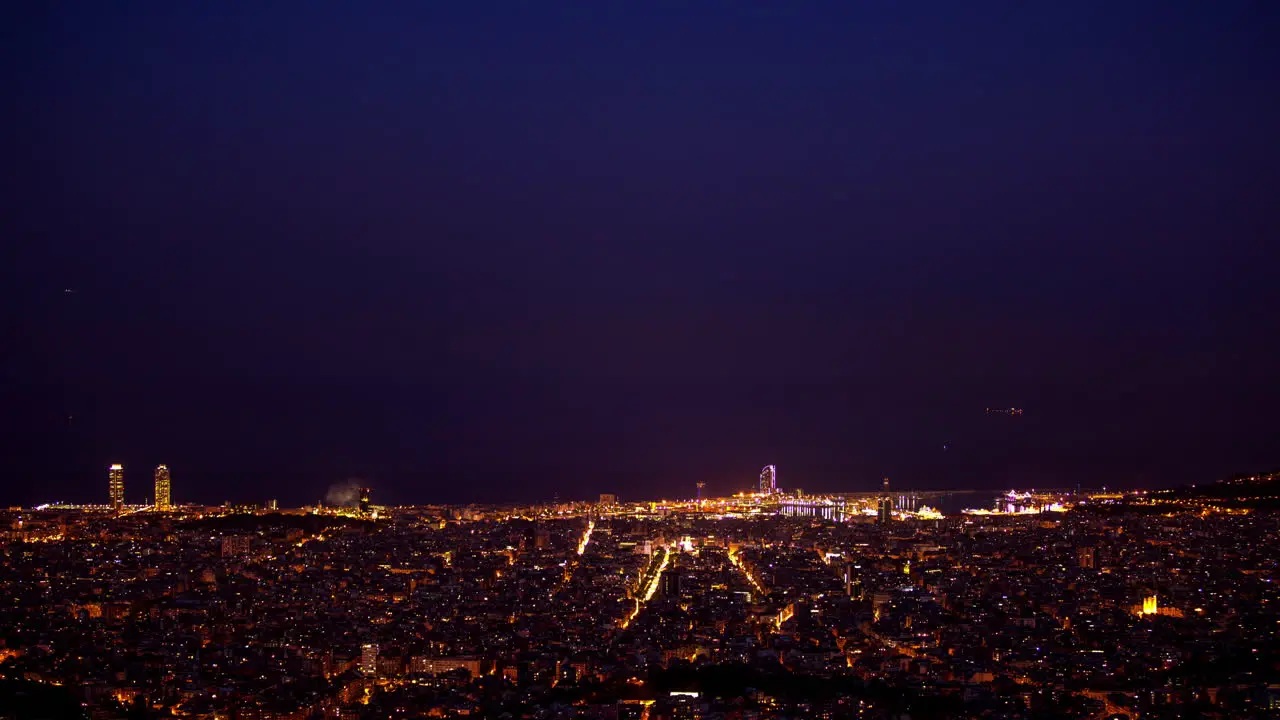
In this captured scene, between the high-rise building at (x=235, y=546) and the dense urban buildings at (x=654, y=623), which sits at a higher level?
the high-rise building at (x=235, y=546)

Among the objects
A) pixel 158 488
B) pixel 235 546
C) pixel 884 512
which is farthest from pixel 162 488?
pixel 884 512

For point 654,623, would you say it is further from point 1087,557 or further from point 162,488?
point 162,488

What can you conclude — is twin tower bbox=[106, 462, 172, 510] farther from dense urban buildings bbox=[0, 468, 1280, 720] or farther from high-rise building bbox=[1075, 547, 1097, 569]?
high-rise building bbox=[1075, 547, 1097, 569]

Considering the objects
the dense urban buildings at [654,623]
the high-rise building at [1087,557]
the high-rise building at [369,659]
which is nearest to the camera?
the dense urban buildings at [654,623]

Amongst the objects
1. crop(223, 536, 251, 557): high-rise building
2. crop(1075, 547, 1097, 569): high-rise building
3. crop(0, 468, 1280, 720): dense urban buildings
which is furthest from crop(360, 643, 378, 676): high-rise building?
crop(223, 536, 251, 557): high-rise building

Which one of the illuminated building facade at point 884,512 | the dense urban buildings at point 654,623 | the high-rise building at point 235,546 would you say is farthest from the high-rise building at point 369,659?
the illuminated building facade at point 884,512

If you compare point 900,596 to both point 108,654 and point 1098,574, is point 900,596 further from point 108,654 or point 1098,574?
point 108,654

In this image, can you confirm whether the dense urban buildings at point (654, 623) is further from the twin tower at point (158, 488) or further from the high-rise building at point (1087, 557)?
the twin tower at point (158, 488)

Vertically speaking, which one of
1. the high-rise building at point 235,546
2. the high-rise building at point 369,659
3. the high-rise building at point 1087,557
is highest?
the high-rise building at point 235,546

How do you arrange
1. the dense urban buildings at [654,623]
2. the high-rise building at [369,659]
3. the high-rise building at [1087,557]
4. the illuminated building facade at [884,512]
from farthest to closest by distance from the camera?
the illuminated building facade at [884,512]
the high-rise building at [1087,557]
the high-rise building at [369,659]
the dense urban buildings at [654,623]
